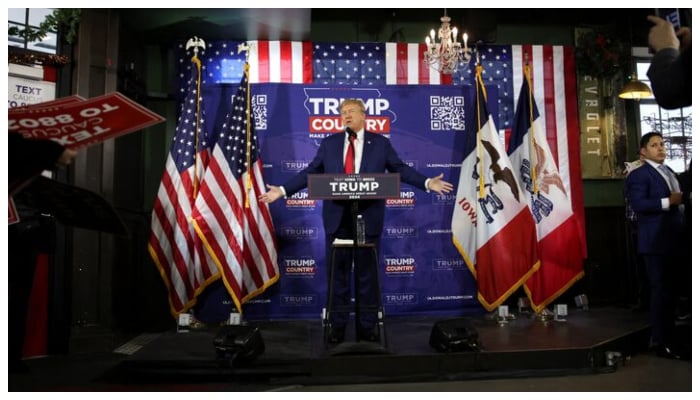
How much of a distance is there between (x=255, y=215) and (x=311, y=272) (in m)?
0.83

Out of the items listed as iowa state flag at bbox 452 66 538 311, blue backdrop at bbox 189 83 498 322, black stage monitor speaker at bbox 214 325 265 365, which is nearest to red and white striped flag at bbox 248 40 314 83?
blue backdrop at bbox 189 83 498 322

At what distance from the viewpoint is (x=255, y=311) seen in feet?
17.0

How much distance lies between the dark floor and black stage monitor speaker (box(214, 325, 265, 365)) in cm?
4

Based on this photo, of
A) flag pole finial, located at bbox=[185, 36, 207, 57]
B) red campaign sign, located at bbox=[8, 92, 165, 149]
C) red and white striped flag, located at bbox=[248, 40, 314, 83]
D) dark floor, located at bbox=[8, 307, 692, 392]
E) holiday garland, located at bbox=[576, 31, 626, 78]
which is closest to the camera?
red campaign sign, located at bbox=[8, 92, 165, 149]

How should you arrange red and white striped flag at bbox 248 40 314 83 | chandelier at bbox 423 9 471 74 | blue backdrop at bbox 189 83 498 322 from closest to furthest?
chandelier at bbox 423 9 471 74
blue backdrop at bbox 189 83 498 322
red and white striped flag at bbox 248 40 314 83

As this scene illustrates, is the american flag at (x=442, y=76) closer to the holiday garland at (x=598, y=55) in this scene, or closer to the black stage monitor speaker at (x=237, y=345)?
the holiday garland at (x=598, y=55)

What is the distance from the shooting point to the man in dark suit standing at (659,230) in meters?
3.75

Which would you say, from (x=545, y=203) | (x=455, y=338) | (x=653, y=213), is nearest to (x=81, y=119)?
(x=455, y=338)

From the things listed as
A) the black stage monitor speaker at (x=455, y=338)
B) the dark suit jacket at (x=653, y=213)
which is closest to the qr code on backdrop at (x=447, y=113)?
the dark suit jacket at (x=653, y=213)

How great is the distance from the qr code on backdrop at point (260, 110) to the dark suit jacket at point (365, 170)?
4.96 ft

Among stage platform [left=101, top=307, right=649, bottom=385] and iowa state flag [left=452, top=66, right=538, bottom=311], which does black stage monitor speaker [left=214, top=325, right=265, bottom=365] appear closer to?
stage platform [left=101, top=307, right=649, bottom=385]

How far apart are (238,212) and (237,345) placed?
5.39ft

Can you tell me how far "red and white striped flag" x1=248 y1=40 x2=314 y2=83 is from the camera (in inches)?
219

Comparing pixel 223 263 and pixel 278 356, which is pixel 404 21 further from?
pixel 278 356
